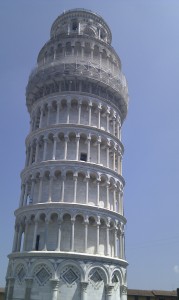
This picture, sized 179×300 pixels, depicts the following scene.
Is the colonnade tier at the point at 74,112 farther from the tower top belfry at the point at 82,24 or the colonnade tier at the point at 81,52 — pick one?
the tower top belfry at the point at 82,24

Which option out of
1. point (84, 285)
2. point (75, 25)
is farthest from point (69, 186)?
point (75, 25)

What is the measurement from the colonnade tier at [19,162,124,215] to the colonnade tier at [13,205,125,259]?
4.33 feet

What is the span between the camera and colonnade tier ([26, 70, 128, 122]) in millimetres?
35250

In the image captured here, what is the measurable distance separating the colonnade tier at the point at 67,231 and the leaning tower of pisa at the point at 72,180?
0.09 meters

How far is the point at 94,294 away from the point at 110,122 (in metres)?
18.9

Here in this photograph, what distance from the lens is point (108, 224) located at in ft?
98.5

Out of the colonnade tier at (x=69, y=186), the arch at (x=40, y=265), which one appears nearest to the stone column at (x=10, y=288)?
the arch at (x=40, y=265)

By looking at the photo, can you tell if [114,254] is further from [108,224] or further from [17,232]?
[17,232]

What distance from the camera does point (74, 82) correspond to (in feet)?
116

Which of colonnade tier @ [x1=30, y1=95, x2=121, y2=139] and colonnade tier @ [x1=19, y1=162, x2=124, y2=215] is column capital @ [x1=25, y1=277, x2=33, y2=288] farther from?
colonnade tier @ [x1=30, y1=95, x2=121, y2=139]

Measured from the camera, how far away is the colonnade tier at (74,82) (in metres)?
35.2

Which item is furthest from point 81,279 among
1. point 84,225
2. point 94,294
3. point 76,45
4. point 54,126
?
point 76,45

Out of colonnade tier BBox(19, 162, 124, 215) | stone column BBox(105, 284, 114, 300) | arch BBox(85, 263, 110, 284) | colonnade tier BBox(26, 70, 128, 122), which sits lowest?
stone column BBox(105, 284, 114, 300)

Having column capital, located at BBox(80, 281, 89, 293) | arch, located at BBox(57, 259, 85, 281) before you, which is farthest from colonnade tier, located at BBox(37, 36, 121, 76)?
column capital, located at BBox(80, 281, 89, 293)
